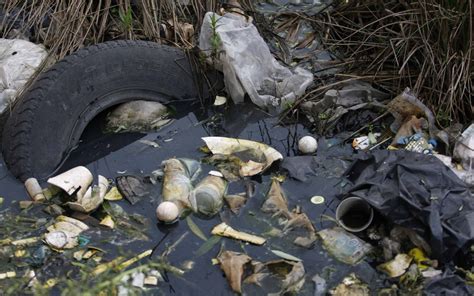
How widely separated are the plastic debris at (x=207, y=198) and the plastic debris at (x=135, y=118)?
641 millimetres

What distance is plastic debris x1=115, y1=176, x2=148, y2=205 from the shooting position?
10.0 ft

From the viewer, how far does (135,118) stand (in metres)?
3.56

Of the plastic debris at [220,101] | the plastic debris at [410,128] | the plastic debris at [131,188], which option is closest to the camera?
the plastic debris at [131,188]

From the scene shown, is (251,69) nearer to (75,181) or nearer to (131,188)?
(131,188)

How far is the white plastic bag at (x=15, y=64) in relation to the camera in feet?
11.4

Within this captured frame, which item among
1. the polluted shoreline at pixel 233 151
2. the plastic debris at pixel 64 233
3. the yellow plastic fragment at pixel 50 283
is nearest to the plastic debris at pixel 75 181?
the polluted shoreline at pixel 233 151

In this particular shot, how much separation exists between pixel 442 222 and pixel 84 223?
1601mm

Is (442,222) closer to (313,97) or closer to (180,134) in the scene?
(313,97)

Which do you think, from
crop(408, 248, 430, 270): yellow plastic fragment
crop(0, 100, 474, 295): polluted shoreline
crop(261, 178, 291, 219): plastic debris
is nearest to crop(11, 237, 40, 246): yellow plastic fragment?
crop(0, 100, 474, 295): polluted shoreline

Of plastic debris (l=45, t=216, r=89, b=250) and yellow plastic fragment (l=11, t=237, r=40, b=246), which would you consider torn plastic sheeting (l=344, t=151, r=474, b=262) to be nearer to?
plastic debris (l=45, t=216, r=89, b=250)

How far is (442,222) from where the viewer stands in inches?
105

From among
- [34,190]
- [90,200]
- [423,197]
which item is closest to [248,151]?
[90,200]

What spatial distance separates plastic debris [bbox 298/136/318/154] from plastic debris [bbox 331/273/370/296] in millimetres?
881

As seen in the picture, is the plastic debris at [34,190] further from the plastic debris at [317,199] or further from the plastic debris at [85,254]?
the plastic debris at [317,199]
